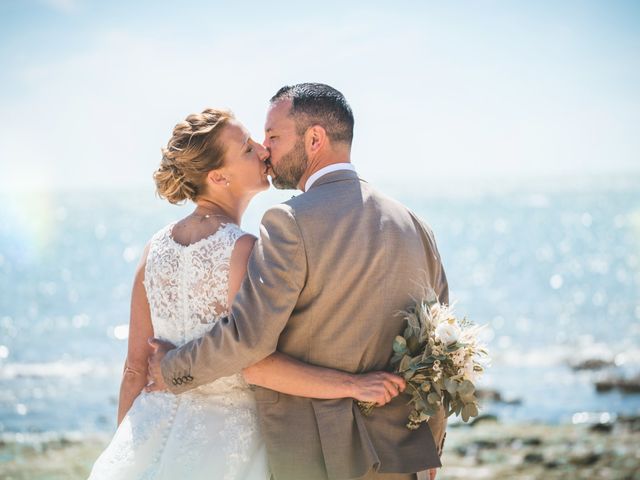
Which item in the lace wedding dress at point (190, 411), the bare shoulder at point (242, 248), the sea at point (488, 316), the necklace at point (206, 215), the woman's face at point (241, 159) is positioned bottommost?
the sea at point (488, 316)

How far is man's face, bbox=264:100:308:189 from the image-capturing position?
10.9ft

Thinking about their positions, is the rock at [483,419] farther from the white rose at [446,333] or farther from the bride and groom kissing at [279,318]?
the white rose at [446,333]

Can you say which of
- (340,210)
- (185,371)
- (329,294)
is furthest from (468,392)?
(185,371)

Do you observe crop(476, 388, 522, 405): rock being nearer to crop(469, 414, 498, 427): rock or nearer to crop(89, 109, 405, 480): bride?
crop(469, 414, 498, 427): rock

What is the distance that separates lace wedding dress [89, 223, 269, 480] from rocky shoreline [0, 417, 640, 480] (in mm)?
4885

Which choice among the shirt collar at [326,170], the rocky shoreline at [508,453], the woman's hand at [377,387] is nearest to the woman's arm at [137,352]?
the shirt collar at [326,170]

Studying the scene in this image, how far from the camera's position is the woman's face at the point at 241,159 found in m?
3.45

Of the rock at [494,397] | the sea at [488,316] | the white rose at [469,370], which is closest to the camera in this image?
the white rose at [469,370]

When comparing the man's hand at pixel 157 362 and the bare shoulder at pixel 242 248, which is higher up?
the bare shoulder at pixel 242 248

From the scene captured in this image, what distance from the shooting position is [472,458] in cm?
816

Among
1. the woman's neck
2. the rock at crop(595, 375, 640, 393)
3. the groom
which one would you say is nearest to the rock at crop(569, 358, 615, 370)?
the rock at crop(595, 375, 640, 393)

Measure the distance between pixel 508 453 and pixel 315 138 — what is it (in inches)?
249

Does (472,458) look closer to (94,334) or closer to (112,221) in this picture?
(94,334)

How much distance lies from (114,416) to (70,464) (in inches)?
118
